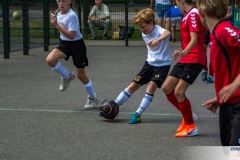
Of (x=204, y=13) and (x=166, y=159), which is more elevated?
(x=204, y=13)

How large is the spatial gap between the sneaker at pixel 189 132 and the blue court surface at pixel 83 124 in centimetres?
8

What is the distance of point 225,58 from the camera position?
4.79 metres

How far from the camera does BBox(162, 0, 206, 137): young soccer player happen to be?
282 inches

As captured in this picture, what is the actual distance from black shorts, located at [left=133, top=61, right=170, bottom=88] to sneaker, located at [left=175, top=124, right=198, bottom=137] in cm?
80

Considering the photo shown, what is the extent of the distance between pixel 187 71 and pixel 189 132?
2.36 feet

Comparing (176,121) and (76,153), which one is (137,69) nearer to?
(176,121)

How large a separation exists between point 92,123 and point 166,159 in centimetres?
195

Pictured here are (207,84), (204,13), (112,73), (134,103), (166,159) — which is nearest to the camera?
(204,13)

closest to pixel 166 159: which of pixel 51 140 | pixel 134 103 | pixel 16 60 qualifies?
pixel 51 140

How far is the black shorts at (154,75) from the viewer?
793cm

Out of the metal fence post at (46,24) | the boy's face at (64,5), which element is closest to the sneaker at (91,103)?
the boy's face at (64,5)

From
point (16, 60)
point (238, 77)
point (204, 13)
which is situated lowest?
point (16, 60)

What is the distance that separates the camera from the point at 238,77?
455 centimetres

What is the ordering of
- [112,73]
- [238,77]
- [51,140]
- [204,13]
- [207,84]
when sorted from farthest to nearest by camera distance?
[112,73] < [207,84] < [51,140] < [204,13] < [238,77]
